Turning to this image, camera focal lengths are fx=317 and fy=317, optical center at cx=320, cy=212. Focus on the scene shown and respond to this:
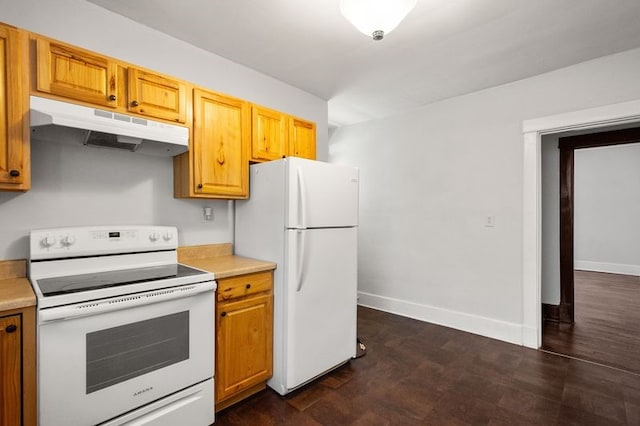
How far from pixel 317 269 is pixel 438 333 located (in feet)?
6.05

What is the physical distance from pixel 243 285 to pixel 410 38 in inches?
83.1

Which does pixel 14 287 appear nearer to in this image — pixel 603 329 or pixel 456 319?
pixel 456 319

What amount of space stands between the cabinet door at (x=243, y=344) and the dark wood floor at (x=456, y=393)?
0.18 metres

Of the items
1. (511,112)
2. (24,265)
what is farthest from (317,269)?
(511,112)

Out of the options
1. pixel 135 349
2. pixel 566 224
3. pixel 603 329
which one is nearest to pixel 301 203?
pixel 135 349

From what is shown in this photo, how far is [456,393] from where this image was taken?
2.22 meters

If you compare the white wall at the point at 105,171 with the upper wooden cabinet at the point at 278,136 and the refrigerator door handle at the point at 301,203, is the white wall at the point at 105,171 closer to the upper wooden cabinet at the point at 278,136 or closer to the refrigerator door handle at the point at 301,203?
the upper wooden cabinet at the point at 278,136

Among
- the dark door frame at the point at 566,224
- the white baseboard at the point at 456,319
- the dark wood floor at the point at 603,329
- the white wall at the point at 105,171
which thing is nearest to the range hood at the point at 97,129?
the white wall at the point at 105,171

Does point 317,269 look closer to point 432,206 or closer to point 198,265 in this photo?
point 198,265

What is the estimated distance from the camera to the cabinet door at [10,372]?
128 centimetres

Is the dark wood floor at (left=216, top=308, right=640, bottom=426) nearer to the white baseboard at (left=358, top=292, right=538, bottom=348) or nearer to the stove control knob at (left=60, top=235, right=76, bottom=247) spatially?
the white baseboard at (left=358, top=292, right=538, bottom=348)

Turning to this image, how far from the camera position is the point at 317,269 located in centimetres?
231

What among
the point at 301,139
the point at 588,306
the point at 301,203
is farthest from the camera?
the point at 588,306

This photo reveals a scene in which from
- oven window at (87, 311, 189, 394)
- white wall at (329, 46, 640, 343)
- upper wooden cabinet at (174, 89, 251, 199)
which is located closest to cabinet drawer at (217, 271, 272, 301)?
oven window at (87, 311, 189, 394)
